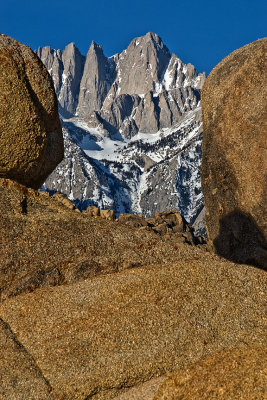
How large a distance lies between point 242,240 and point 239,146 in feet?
16.8

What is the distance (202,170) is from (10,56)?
13.6 meters

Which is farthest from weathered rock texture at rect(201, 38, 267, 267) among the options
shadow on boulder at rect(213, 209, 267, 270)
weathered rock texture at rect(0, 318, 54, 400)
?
weathered rock texture at rect(0, 318, 54, 400)

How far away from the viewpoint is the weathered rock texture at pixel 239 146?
899 inches

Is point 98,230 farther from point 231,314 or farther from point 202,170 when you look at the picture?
point 202,170

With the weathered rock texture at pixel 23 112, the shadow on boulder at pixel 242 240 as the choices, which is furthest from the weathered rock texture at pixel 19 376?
the shadow on boulder at pixel 242 240

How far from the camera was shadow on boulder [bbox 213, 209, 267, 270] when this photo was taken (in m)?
23.4

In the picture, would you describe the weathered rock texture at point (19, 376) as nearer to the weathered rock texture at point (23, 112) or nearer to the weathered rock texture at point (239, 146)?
the weathered rock texture at point (23, 112)

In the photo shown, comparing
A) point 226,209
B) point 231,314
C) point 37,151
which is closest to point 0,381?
point 231,314

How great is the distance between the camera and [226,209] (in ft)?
81.8

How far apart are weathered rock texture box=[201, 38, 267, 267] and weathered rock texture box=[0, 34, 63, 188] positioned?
9.58m

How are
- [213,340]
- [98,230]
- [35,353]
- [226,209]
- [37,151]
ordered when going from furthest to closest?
[226,209] < [37,151] < [98,230] < [213,340] < [35,353]

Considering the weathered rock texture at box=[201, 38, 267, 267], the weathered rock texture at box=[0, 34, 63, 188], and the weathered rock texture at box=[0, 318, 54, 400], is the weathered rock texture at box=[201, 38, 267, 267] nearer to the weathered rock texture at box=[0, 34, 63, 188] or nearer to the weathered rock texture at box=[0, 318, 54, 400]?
the weathered rock texture at box=[0, 34, 63, 188]

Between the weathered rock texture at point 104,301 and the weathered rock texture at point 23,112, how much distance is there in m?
1.33

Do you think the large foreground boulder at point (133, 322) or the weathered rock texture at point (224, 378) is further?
the large foreground boulder at point (133, 322)
